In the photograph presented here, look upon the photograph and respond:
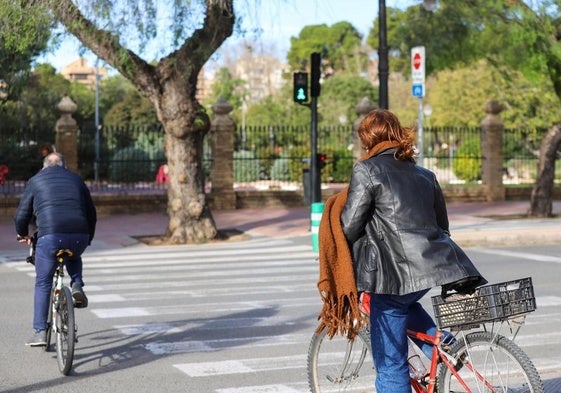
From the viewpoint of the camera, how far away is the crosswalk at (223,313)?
7.78m

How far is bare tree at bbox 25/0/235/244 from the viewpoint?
59.2ft

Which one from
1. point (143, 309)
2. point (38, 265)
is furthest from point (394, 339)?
point (143, 309)

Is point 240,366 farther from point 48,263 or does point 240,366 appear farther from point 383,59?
point 383,59

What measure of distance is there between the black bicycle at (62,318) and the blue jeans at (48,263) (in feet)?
0.14

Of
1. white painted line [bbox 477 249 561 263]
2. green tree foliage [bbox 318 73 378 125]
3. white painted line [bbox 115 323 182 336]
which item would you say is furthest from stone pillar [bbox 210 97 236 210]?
green tree foliage [bbox 318 73 378 125]

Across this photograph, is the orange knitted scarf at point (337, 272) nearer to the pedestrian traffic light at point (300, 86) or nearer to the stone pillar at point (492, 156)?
the pedestrian traffic light at point (300, 86)

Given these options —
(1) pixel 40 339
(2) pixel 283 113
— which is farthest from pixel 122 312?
(2) pixel 283 113

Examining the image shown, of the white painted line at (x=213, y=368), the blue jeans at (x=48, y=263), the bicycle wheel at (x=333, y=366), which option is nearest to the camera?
the bicycle wheel at (x=333, y=366)

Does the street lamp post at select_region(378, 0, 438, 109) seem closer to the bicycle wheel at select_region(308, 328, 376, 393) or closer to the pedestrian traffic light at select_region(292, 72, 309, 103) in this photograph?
the pedestrian traffic light at select_region(292, 72, 309, 103)

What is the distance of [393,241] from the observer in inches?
193

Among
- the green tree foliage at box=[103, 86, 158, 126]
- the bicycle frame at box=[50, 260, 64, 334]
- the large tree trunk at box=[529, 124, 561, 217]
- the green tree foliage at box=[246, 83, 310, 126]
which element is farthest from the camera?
the green tree foliage at box=[246, 83, 310, 126]

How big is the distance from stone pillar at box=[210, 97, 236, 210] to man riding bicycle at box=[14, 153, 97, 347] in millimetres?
18737

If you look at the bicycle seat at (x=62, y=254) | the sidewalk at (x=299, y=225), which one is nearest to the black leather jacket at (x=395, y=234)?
the bicycle seat at (x=62, y=254)

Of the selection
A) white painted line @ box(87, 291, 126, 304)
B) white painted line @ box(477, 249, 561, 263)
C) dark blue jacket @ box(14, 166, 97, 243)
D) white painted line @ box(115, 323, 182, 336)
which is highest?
dark blue jacket @ box(14, 166, 97, 243)
